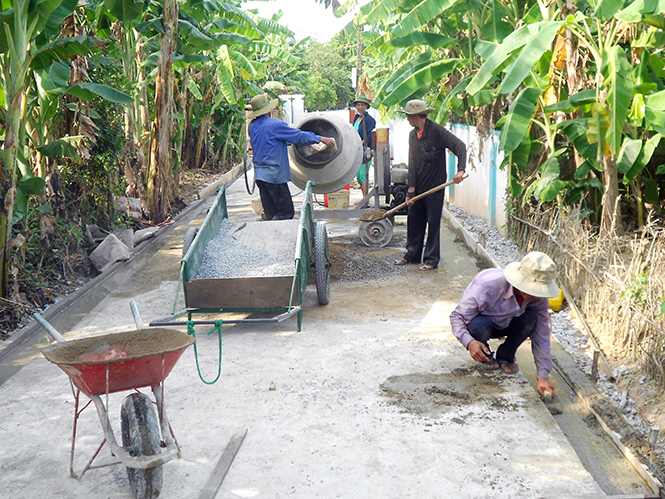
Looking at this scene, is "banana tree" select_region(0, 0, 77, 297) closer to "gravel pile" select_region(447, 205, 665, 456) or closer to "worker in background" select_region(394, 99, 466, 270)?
"worker in background" select_region(394, 99, 466, 270)

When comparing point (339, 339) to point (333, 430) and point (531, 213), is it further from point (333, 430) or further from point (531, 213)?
point (531, 213)

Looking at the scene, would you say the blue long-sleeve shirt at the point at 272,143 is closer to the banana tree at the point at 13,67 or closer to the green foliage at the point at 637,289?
the banana tree at the point at 13,67

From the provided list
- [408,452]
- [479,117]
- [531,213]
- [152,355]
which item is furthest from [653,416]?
[479,117]

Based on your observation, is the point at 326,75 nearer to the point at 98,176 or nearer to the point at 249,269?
the point at 98,176

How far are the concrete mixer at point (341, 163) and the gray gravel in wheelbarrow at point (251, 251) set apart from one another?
2316mm

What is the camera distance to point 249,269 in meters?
6.15

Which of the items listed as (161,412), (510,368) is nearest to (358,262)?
(510,368)

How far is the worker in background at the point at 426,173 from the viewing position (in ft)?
24.8

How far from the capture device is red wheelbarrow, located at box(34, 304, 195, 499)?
10.4ft

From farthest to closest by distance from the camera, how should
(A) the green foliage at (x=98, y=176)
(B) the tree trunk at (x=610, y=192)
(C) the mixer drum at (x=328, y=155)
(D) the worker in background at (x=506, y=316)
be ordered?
1. (C) the mixer drum at (x=328, y=155)
2. (A) the green foliage at (x=98, y=176)
3. (B) the tree trunk at (x=610, y=192)
4. (D) the worker in background at (x=506, y=316)

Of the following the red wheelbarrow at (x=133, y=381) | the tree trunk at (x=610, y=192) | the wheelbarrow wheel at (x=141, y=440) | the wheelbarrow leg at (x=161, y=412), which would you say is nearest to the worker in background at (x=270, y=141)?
the tree trunk at (x=610, y=192)

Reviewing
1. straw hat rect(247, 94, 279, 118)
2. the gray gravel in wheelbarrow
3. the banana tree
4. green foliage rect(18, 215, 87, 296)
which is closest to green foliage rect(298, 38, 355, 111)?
straw hat rect(247, 94, 279, 118)

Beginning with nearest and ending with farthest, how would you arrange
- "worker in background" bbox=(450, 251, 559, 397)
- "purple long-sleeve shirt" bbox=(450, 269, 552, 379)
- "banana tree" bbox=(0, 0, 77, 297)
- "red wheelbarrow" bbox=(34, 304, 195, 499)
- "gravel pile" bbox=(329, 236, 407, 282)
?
1. "red wheelbarrow" bbox=(34, 304, 195, 499)
2. "worker in background" bbox=(450, 251, 559, 397)
3. "purple long-sleeve shirt" bbox=(450, 269, 552, 379)
4. "banana tree" bbox=(0, 0, 77, 297)
5. "gravel pile" bbox=(329, 236, 407, 282)

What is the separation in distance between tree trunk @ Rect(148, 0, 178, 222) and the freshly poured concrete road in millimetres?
5501
